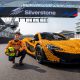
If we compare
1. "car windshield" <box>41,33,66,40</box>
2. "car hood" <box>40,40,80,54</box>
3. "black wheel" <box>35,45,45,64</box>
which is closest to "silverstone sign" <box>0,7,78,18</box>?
"car windshield" <box>41,33,66,40</box>

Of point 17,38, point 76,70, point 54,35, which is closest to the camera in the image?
point 76,70

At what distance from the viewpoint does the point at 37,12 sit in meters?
39.5

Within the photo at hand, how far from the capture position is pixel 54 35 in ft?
33.3

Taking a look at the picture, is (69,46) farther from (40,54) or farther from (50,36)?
(50,36)

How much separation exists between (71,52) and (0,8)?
31.9 m

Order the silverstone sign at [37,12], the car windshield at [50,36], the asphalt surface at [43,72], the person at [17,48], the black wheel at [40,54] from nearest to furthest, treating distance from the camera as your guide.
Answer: the asphalt surface at [43,72], the black wheel at [40,54], the person at [17,48], the car windshield at [50,36], the silverstone sign at [37,12]

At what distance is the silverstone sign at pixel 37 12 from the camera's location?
126ft

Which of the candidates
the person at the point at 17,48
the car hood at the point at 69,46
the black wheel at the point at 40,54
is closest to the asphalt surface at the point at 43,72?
the black wheel at the point at 40,54

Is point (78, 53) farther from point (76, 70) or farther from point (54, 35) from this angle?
point (54, 35)

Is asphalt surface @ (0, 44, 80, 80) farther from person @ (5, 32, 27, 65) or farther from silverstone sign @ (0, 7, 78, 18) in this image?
silverstone sign @ (0, 7, 78, 18)

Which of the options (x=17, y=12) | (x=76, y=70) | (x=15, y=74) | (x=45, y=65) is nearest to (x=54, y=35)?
(x=45, y=65)

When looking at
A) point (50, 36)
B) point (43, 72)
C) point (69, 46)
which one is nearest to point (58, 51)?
point (69, 46)

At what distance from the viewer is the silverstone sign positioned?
126 ft

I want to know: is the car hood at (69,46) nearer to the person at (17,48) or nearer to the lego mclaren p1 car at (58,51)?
the lego mclaren p1 car at (58,51)
